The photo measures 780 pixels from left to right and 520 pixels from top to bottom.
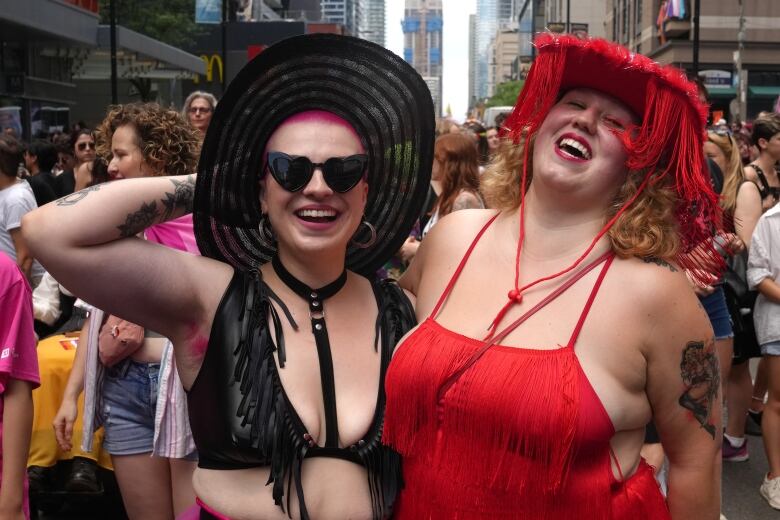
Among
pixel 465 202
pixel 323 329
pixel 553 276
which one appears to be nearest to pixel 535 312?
pixel 553 276

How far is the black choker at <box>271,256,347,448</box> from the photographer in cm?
235

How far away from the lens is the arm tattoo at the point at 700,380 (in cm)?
249

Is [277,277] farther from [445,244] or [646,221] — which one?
[646,221]

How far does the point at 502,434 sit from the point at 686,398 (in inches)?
20.8

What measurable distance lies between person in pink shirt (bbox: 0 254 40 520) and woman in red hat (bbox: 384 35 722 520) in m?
1.32

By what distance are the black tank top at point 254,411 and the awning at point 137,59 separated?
2122 centimetres

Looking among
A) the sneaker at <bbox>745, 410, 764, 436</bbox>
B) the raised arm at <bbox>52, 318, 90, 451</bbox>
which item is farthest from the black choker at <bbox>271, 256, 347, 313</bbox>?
the sneaker at <bbox>745, 410, 764, 436</bbox>

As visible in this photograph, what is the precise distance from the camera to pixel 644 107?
2.59 metres

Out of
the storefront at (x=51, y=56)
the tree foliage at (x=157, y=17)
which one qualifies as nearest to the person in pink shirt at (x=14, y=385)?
the storefront at (x=51, y=56)

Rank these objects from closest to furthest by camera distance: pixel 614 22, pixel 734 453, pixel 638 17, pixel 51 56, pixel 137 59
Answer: pixel 734 453, pixel 137 59, pixel 51 56, pixel 638 17, pixel 614 22

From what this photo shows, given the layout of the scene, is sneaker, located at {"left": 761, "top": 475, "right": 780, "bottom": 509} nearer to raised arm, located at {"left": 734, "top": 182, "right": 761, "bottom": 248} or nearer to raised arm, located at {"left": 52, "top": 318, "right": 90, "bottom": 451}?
raised arm, located at {"left": 734, "top": 182, "right": 761, "bottom": 248}

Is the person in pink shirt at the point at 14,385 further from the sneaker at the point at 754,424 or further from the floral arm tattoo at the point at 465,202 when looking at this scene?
the sneaker at the point at 754,424

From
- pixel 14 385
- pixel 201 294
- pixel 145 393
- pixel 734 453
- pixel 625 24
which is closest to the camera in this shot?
pixel 201 294

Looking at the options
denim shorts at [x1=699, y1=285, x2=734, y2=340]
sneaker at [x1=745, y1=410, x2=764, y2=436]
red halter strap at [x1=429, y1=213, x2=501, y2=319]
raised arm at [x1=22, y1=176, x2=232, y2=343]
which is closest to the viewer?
raised arm at [x1=22, y1=176, x2=232, y2=343]
